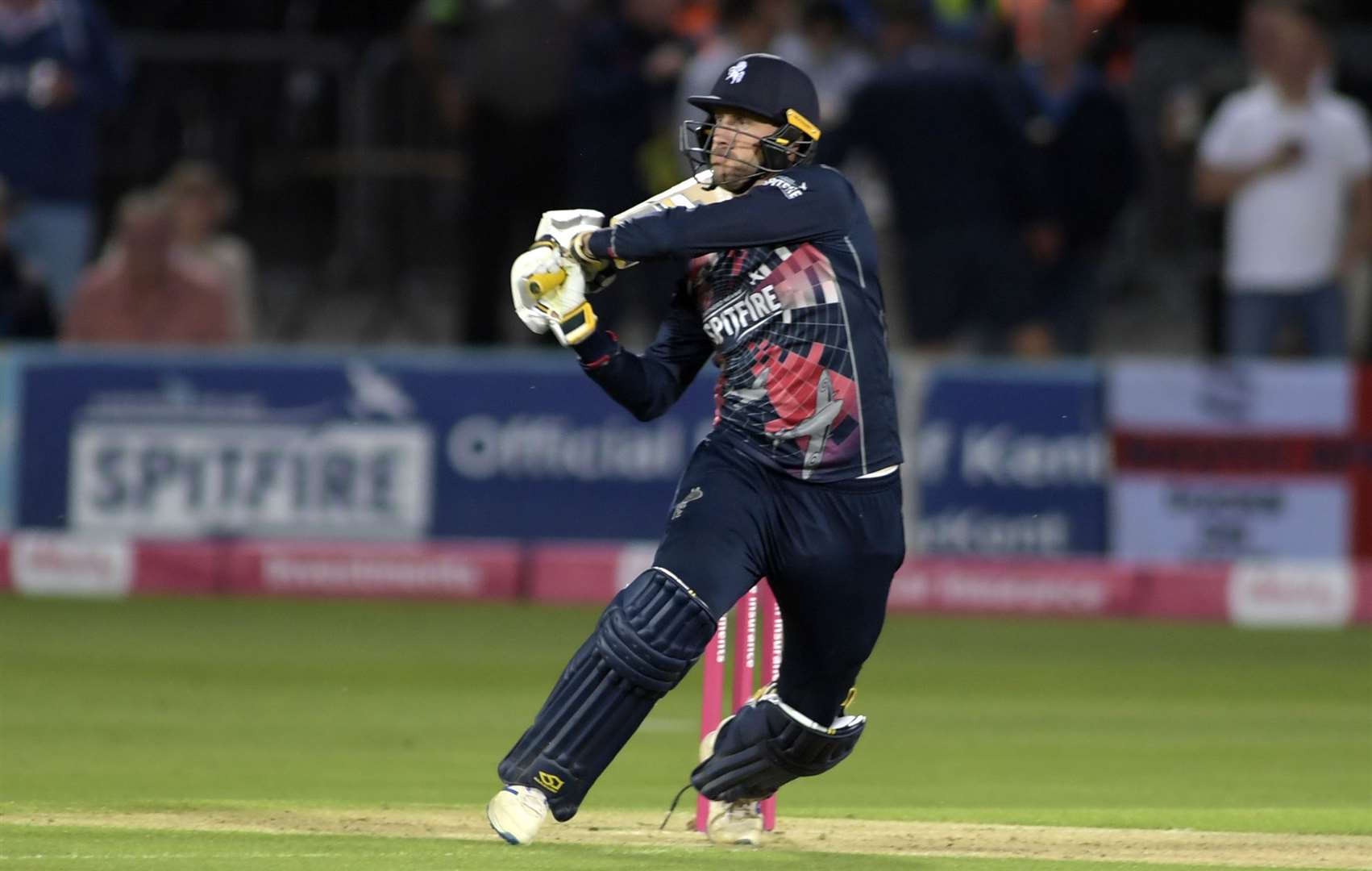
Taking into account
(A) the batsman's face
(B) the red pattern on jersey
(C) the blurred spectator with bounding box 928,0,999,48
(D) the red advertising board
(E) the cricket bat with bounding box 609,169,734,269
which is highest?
(C) the blurred spectator with bounding box 928,0,999,48

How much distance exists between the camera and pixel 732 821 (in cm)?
676

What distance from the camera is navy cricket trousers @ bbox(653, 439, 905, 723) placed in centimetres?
638

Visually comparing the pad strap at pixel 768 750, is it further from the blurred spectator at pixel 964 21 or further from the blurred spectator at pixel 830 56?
the blurred spectator at pixel 964 21

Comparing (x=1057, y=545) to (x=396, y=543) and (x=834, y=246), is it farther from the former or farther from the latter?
(x=834, y=246)

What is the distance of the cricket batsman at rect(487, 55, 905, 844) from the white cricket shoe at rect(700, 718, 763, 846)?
0.01 metres

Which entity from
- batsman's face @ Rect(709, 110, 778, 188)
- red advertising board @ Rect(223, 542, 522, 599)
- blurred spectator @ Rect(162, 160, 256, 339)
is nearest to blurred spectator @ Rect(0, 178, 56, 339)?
blurred spectator @ Rect(162, 160, 256, 339)

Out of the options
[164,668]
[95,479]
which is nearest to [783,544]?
[164,668]

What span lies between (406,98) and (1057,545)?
5.53 m

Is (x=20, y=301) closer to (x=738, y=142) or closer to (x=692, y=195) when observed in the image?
(x=692, y=195)

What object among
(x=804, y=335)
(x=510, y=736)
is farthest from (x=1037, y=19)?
(x=804, y=335)

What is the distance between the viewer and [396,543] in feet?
43.4

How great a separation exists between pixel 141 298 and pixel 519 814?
8133 millimetres

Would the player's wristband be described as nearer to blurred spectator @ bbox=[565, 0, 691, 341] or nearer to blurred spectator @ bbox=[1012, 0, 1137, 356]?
blurred spectator @ bbox=[1012, 0, 1137, 356]

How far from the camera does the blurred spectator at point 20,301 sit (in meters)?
13.9
